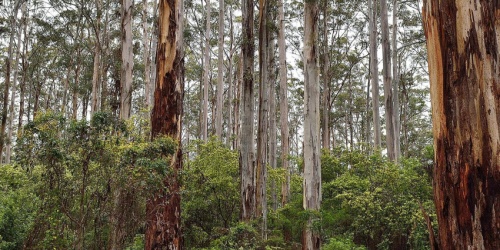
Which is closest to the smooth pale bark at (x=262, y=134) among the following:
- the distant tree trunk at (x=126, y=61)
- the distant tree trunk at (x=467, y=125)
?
the distant tree trunk at (x=126, y=61)

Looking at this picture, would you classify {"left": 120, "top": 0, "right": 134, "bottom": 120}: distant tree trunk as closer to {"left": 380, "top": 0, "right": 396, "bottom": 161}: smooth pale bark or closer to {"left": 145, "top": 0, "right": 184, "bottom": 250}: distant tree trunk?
{"left": 145, "top": 0, "right": 184, "bottom": 250}: distant tree trunk

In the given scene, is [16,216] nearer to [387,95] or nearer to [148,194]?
[148,194]

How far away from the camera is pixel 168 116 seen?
241 inches

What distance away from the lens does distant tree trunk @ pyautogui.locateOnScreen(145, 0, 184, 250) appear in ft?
18.6

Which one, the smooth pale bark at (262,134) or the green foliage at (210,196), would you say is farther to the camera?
the smooth pale bark at (262,134)

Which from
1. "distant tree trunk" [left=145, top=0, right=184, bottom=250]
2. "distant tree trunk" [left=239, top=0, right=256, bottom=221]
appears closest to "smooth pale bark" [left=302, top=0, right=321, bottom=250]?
"distant tree trunk" [left=239, top=0, right=256, bottom=221]

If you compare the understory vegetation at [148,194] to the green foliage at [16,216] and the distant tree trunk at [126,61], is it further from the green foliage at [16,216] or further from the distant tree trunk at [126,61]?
the distant tree trunk at [126,61]

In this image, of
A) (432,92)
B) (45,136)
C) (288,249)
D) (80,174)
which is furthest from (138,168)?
(288,249)

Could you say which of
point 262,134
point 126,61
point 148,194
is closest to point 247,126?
point 262,134

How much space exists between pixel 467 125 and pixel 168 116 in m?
4.79

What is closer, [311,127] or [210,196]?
[311,127]

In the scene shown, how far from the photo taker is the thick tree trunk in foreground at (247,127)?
8.21 m

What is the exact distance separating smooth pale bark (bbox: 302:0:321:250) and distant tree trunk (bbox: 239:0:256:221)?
3.64 ft

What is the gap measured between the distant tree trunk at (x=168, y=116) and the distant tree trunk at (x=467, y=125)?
155 inches
